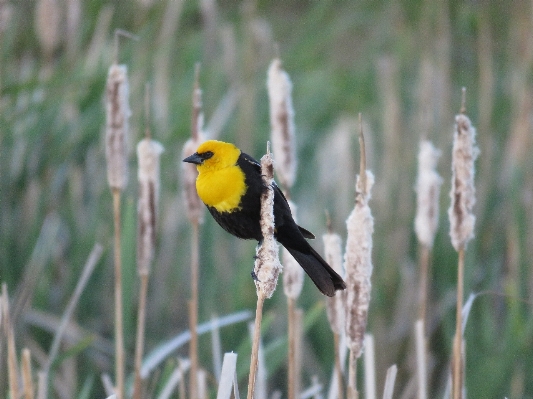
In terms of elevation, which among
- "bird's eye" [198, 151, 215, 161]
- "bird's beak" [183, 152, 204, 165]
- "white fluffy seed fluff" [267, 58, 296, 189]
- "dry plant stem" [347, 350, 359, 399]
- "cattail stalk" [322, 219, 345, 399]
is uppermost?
"white fluffy seed fluff" [267, 58, 296, 189]

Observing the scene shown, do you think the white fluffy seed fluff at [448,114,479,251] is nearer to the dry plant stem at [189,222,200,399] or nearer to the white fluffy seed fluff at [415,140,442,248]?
the white fluffy seed fluff at [415,140,442,248]

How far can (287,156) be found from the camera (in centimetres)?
127

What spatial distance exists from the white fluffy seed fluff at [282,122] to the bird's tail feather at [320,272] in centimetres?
24

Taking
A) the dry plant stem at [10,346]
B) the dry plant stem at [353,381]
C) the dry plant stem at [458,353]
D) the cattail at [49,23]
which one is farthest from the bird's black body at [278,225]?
the cattail at [49,23]

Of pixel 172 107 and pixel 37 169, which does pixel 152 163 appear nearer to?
pixel 37 169

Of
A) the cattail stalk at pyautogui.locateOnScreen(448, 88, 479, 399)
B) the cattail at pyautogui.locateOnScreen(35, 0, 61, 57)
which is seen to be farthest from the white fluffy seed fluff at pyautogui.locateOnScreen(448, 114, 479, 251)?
the cattail at pyautogui.locateOnScreen(35, 0, 61, 57)

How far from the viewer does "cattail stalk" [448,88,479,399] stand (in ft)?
3.64

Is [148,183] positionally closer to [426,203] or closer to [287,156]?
[287,156]

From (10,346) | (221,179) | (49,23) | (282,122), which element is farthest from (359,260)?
(49,23)

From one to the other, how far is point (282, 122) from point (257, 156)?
1.36 metres

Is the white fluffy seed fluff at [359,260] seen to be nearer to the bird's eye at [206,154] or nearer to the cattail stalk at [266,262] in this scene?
the cattail stalk at [266,262]

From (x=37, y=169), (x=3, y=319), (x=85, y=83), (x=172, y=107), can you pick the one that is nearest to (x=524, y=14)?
(x=172, y=107)

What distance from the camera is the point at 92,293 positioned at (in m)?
2.07

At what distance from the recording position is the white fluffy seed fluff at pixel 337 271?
115 cm
